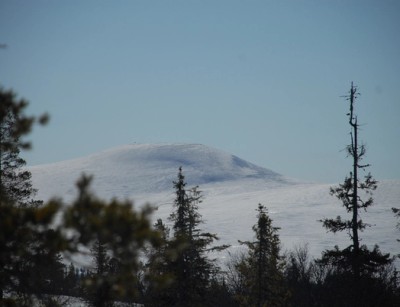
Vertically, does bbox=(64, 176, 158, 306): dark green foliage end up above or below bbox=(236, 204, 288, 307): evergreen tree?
above

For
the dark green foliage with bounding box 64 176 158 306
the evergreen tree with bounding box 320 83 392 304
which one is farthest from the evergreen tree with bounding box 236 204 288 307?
the dark green foliage with bounding box 64 176 158 306

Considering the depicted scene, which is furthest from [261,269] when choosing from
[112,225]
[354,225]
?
[112,225]

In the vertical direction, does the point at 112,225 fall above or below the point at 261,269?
above

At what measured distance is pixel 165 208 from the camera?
188625 mm

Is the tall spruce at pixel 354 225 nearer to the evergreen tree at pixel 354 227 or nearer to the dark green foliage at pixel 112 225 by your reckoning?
the evergreen tree at pixel 354 227

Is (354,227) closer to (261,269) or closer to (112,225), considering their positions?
(261,269)

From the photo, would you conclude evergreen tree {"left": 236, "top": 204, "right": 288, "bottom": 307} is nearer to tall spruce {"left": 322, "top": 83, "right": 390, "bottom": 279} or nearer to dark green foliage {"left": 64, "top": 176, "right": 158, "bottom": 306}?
tall spruce {"left": 322, "top": 83, "right": 390, "bottom": 279}

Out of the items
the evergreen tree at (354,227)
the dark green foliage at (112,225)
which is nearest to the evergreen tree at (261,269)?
the evergreen tree at (354,227)

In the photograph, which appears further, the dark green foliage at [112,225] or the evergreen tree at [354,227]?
the evergreen tree at [354,227]

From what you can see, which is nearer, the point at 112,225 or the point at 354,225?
the point at 112,225

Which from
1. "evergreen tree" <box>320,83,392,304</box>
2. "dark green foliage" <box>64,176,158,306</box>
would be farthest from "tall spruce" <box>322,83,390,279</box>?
"dark green foliage" <box>64,176,158,306</box>

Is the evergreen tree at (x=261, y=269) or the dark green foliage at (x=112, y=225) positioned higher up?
the dark green foliage at (x=112, y=225)

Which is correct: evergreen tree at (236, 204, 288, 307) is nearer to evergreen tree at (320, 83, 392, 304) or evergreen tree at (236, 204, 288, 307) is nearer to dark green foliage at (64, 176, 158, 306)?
evergreen tree at (320, 83, 392, 304)

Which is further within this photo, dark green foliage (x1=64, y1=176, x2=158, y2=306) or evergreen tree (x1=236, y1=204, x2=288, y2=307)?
evergreen tree (x1=236, y1=204, x2=288, y2=307)
